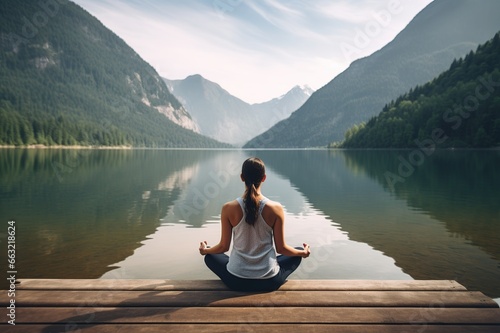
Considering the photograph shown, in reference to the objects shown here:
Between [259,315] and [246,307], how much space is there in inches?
14.3

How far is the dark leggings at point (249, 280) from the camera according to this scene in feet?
20.7

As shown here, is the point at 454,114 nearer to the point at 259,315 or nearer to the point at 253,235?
the point at 253,235

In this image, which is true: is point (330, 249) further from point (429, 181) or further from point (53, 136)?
point (53, 136)

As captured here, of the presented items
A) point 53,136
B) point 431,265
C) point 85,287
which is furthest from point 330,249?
point 53,136

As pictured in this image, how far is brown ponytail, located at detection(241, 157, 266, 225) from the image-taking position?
19.7 ft

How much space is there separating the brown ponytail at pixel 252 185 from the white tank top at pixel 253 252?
182 mm

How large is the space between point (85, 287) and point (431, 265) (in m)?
11.3

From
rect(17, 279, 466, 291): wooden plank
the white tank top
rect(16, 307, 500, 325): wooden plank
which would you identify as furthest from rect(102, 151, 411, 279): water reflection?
rect(16, 307, 500, 325): wooden plank

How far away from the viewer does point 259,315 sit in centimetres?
550

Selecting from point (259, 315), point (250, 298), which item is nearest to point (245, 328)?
point (259, 315)

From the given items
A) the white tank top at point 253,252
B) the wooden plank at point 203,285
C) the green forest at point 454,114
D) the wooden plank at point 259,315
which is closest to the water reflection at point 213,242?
the wooden plank at point 203,285

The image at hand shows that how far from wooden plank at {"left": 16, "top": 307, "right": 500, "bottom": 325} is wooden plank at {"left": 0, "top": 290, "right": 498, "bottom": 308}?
0.15 metres

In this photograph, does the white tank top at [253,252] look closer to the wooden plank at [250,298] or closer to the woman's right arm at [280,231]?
the woman's right arm at [280,231]

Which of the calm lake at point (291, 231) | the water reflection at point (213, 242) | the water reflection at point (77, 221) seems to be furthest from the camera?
the water reflection at point (77, 221)
